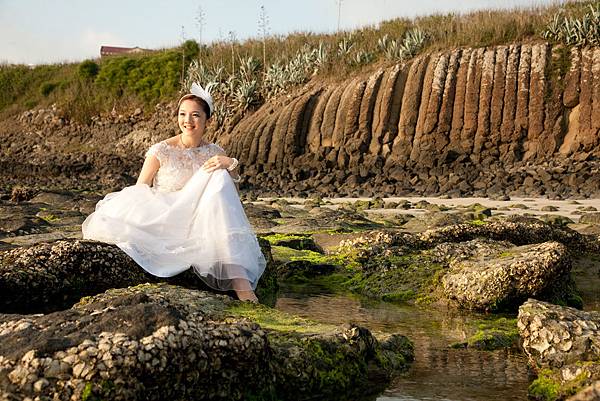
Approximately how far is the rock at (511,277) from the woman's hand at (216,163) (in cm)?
244

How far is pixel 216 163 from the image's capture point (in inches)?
300

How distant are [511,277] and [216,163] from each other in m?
2.83

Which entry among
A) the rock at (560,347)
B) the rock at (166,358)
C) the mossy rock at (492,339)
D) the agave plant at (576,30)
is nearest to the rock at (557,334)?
the rock at (560,347)

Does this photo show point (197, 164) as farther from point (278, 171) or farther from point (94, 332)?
point (278, 171)

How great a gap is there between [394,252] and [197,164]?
254cm

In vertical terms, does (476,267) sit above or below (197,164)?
below

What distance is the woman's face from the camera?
7.96 m

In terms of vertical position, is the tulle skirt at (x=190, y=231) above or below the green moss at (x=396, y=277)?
above

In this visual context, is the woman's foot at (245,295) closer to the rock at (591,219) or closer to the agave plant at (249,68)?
the rock at (591,219)

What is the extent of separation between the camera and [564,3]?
30.1 metres

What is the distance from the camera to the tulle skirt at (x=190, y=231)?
720 centimetres

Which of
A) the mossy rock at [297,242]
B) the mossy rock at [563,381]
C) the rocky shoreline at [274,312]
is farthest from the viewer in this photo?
the mossy rock at [297,242]

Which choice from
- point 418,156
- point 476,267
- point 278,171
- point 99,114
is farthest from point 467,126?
point 99,114

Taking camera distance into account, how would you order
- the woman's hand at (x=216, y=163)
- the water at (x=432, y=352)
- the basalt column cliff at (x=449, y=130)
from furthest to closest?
the basalt column cliff at (x=449, y=130), the woman's hand at (x=216, y=163), the water at (x=432, y=352)
